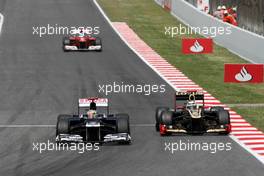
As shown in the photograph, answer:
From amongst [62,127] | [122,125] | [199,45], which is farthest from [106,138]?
[199,45]

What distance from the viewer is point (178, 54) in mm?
48688

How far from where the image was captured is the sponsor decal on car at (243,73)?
34062mm

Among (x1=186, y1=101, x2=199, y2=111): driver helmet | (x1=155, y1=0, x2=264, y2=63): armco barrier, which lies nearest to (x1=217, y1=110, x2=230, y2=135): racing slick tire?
(x1=186, y1=101, x2=199, y2=111): driver helmet

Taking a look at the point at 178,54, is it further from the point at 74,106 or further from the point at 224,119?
the point at 224,119

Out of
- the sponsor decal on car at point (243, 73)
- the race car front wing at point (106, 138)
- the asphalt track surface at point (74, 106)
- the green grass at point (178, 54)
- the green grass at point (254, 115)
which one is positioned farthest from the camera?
the green grass at point (178, 54)

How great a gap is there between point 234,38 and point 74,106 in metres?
19.3

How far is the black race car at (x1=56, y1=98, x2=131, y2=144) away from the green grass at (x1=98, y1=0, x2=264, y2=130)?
19.0ft

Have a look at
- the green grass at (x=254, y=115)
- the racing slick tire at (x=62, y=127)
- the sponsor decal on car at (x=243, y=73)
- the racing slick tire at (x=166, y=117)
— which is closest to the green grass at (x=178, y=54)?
the green grass at (x=254, y=115)

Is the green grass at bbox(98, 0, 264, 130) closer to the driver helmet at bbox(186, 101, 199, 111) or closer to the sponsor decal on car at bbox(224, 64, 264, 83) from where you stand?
the sponsor decal on car at bbox(224, 64, 264, 83)

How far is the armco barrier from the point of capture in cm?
4369

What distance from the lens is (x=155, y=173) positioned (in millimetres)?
20531

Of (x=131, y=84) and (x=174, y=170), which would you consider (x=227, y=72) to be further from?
(x=174, y=170)

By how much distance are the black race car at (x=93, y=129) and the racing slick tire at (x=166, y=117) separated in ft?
4.57

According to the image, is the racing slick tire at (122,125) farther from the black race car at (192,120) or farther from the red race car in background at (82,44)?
the red race car in background at (82,44)
